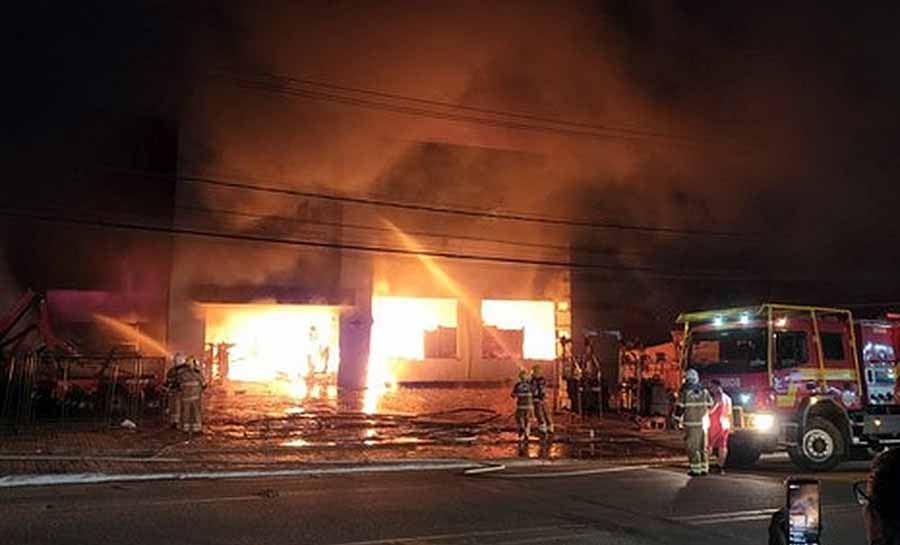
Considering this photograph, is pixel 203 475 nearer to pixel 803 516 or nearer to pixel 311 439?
pixel 311 439

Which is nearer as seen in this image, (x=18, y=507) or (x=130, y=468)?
(x=18, y=507)

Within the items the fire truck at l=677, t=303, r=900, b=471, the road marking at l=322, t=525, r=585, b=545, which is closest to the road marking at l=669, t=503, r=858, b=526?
the road marking at l=322, t=525, r=585, b=545

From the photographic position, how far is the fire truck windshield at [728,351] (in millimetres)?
10055

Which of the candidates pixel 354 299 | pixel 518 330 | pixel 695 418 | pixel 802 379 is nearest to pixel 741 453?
pixel 802 379

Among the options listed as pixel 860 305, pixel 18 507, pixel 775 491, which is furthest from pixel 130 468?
pixel 860 305

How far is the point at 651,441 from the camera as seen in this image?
42.4 feet

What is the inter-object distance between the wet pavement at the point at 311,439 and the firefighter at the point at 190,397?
0.71ft

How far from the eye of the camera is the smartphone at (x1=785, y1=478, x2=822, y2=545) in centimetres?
215

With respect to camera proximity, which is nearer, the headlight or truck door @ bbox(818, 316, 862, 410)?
the headlight

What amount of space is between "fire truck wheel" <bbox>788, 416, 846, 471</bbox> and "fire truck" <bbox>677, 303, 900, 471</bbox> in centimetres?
1

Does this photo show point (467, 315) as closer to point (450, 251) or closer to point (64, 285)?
point (450, 251)

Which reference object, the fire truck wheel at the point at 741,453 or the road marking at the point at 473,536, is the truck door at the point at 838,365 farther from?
the road marking at the point at 473,536

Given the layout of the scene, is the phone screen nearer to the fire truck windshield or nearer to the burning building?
the fire truck windshield

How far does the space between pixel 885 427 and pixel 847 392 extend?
70cm
